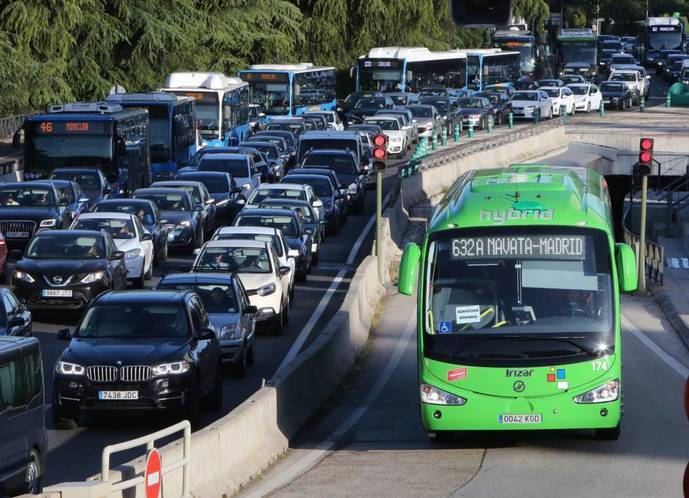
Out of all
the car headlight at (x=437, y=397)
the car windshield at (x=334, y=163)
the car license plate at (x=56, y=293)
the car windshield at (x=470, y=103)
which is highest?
the car headlight at (x=437, y=397)

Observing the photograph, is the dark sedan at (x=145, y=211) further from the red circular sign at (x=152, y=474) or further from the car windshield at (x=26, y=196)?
the red circular sign at (x=152, y=474)

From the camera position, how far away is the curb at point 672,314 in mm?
27691

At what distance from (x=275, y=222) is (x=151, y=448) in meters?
22.5

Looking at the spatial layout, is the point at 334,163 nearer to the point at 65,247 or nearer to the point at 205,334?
the point at 65,247

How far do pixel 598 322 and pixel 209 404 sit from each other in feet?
17.9

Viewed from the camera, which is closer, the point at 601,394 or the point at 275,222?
the point at 601,394

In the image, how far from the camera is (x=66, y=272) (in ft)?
90.1

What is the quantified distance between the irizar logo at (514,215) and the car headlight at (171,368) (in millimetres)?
3913

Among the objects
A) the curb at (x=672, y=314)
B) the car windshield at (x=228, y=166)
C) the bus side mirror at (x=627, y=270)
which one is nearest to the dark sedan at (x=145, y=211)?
the car windshield at (x=228, y=166)

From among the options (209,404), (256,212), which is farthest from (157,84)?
(209,404)

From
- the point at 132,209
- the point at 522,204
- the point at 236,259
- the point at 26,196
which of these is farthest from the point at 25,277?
the point at 522,204

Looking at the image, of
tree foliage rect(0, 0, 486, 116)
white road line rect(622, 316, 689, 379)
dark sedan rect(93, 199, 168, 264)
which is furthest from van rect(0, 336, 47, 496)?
tree foliage rect(0, 0, 486, 116)

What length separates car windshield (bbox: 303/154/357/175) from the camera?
152 ft

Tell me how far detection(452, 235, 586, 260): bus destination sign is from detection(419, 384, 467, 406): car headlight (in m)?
1.41
